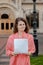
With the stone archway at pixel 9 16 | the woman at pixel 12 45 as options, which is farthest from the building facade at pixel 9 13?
the woman at pixel 12 45

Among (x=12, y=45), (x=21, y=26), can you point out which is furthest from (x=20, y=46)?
(x=21, y=26)

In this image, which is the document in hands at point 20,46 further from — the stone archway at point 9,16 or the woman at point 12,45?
the stone archway at point 9,16

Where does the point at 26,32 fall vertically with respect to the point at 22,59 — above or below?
above

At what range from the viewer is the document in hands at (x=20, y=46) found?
5984 mm

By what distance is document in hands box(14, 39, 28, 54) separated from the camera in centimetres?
598

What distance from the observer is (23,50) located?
6016mm

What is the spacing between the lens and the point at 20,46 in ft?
19.7

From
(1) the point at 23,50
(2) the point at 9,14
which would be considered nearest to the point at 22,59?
(1) the point at 23,50

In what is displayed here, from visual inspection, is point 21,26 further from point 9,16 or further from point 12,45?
point 9,16

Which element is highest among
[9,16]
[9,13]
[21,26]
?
[9,13]

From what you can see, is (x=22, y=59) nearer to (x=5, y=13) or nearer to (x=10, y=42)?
(x=10, y=42)

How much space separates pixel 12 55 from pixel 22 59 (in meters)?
0.21

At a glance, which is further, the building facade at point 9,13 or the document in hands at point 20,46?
the building facade at point 9,13

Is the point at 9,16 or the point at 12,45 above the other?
the point at 9,16
